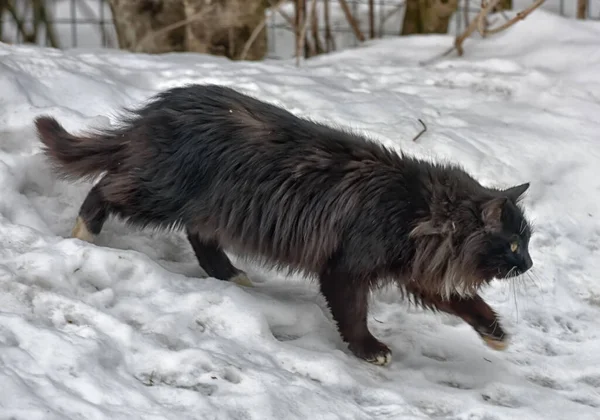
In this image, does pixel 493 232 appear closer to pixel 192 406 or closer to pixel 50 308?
pixel 192 406

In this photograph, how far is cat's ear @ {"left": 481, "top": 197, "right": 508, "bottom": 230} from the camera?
3.54 meters

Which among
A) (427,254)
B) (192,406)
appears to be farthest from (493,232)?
(192,406)

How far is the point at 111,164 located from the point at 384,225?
1302mm

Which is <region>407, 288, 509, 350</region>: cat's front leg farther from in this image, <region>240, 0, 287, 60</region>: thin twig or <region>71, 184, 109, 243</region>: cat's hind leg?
<region>240, 0, 287, 60</region>: thin twig

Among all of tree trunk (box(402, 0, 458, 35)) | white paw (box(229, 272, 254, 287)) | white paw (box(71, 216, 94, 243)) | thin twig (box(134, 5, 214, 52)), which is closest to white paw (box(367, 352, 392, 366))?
white paw (box(229, 272, 254, 287))

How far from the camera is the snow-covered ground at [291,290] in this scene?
9.91 feet

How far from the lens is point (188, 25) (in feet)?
23.2

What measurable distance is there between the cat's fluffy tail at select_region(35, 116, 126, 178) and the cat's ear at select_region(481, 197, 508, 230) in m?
1.62

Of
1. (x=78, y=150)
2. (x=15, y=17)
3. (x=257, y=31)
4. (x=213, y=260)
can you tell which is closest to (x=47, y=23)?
(x=15, y=17)

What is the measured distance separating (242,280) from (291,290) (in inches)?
9.4

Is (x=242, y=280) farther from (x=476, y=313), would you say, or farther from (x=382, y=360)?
(x=476, y=313)

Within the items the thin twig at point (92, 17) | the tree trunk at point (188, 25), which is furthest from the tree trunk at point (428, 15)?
the thin twig at point (92, 17)

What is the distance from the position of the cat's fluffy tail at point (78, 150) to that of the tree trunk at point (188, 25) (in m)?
2.89

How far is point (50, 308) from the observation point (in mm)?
3273
